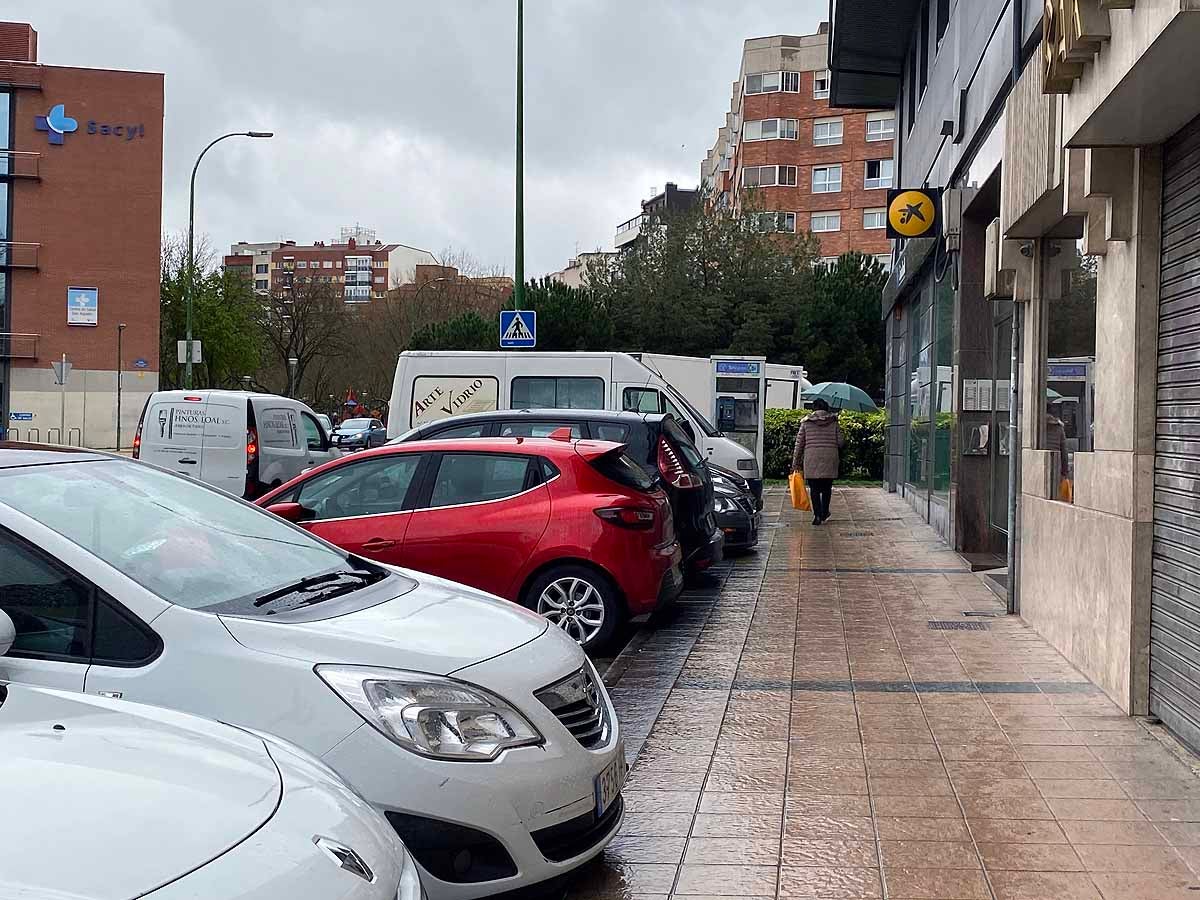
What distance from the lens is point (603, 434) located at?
38.3ft

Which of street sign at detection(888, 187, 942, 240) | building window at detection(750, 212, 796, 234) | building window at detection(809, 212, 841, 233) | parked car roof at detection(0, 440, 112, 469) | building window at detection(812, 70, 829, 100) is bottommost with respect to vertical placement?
parked car roof at detection(0, 440, 112, 469)

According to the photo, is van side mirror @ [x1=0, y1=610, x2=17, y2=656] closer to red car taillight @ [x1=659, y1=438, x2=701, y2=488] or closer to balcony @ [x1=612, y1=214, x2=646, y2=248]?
red car taillight @ [x1=659, y1=438, x2=701, y2=488]

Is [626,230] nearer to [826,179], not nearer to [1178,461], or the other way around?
[826,179]

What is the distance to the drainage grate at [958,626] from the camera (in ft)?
33.8

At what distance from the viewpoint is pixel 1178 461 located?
271 inches

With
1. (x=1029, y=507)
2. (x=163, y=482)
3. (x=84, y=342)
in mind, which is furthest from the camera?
(x=84, y=342)

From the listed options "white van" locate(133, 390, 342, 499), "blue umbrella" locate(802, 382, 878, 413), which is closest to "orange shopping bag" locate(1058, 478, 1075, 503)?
"white van" locate(133, 390, 342, 499)

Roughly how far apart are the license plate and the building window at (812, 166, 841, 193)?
64.4 m

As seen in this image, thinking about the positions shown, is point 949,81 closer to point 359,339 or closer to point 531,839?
point 531,839

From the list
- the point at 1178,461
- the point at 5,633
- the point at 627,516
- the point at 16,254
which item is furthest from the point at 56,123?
the point at 5,633

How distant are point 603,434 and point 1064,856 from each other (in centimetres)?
706

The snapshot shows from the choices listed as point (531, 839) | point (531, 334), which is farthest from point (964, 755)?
point (531, 334)

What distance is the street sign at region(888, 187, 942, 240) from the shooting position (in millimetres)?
16156

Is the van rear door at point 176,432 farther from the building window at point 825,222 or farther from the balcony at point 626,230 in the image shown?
the balcony at point 626,230
